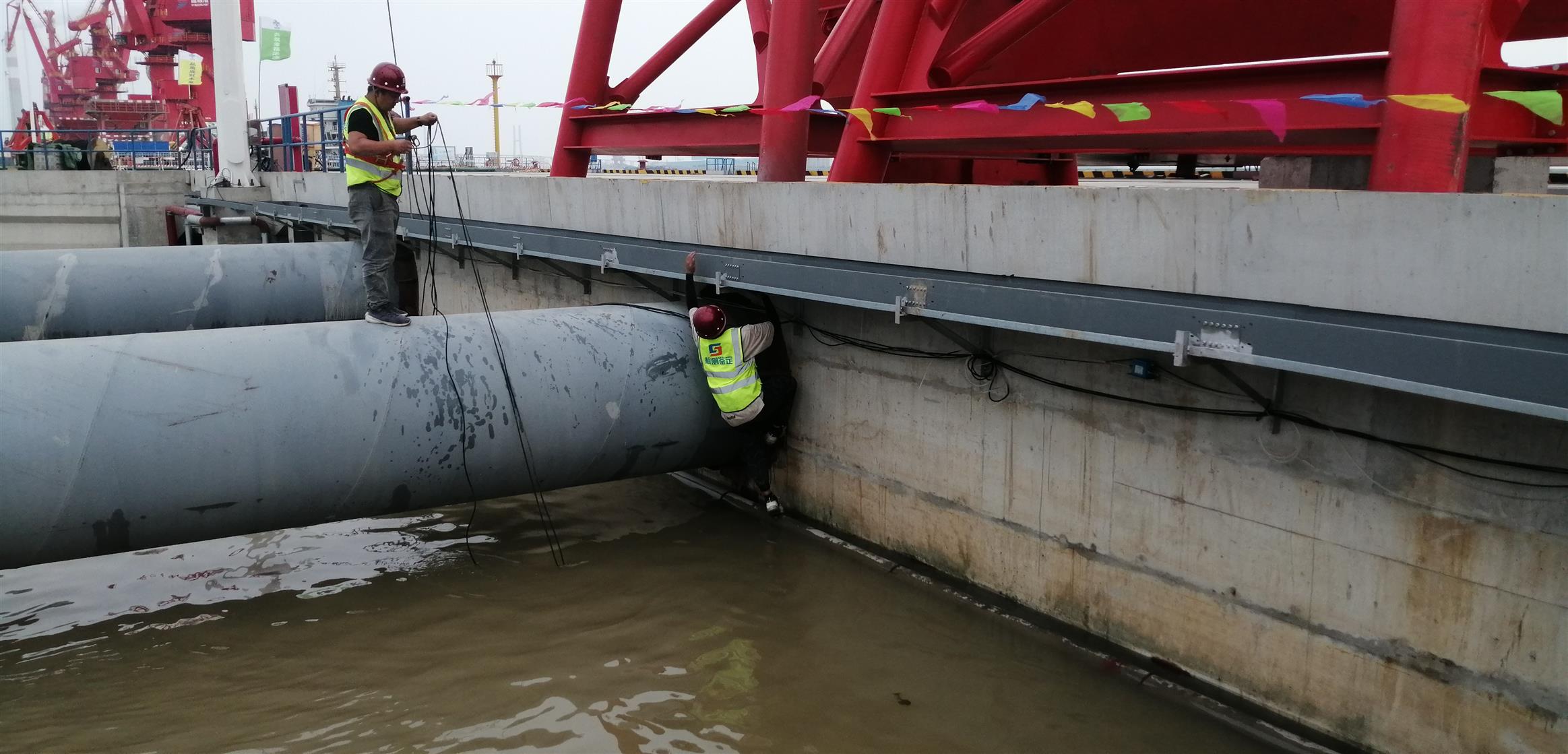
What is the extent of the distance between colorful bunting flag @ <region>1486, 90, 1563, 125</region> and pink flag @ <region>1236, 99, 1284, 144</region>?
2.61ft

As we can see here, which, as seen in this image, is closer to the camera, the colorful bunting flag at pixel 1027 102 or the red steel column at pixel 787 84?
the colorful bunting flag at pixel 1027 102

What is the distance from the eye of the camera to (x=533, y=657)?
5.24 metres

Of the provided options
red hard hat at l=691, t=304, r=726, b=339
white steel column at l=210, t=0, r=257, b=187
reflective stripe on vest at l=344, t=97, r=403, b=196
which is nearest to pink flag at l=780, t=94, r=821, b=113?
red hard hat at l=691, t=304, r=726, b=339

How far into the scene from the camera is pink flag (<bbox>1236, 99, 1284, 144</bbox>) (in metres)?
4.64

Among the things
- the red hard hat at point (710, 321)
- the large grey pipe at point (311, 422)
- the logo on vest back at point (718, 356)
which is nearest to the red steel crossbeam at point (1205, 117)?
the red hard hat at point (710, 321)

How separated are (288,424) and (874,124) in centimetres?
381

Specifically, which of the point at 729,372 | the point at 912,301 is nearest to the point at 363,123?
the point at 729,372

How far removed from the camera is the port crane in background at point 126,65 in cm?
4250

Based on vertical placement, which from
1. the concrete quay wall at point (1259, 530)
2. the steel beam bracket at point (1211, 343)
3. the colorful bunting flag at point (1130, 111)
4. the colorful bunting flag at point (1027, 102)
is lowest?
the concrete quay wall at point (1259, 530)

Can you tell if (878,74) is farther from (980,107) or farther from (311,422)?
(311,422)

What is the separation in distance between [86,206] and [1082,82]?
66.2 ft

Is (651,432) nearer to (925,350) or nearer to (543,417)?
(543,417)

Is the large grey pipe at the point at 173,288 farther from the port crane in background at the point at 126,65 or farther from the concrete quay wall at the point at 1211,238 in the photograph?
the port crane in background at the point at 126,65

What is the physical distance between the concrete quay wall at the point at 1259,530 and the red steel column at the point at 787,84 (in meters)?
1.43
